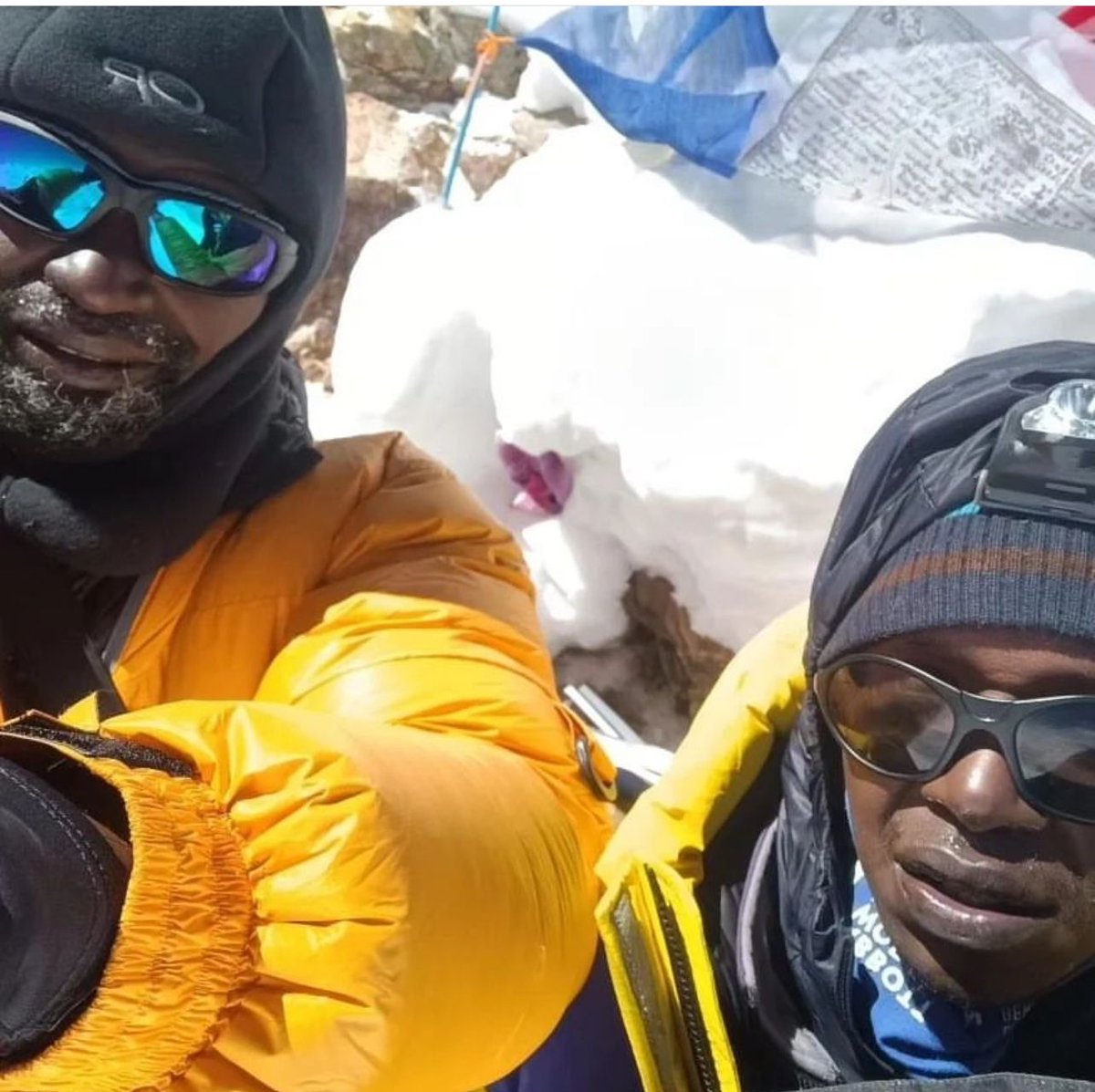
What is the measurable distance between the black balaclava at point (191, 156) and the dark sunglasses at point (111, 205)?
0.03 m

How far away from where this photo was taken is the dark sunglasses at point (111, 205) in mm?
1001

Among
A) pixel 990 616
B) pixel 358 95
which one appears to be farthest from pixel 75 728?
pixel 358 95

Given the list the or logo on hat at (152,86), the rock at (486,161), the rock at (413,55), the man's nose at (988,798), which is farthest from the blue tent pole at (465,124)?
the man's nose at (988,798)

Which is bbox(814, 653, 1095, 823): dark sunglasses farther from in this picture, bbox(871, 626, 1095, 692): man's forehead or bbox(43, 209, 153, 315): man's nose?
bbox(43, 209, 153, 315): man's nose

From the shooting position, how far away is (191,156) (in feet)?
3.37

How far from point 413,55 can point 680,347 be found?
1.86m

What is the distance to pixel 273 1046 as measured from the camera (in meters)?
0.68

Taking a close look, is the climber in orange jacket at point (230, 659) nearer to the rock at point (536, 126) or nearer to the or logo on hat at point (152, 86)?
the or logo on hat at point (152, 86)

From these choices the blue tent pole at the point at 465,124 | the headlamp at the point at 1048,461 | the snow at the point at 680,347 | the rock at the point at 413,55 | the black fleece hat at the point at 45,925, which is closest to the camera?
the black fleece hat at the point at 45,925

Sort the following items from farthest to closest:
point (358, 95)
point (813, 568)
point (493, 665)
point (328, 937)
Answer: point (358, 95) → point (813, 568) → point (493, 665) → point (328, 937)

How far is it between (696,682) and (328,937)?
4.33 feet

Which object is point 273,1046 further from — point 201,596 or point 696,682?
point 696,682

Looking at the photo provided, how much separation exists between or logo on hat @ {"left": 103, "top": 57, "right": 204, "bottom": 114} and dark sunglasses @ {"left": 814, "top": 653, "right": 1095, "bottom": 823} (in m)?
0.77

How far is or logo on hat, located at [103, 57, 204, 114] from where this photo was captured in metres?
1.00
